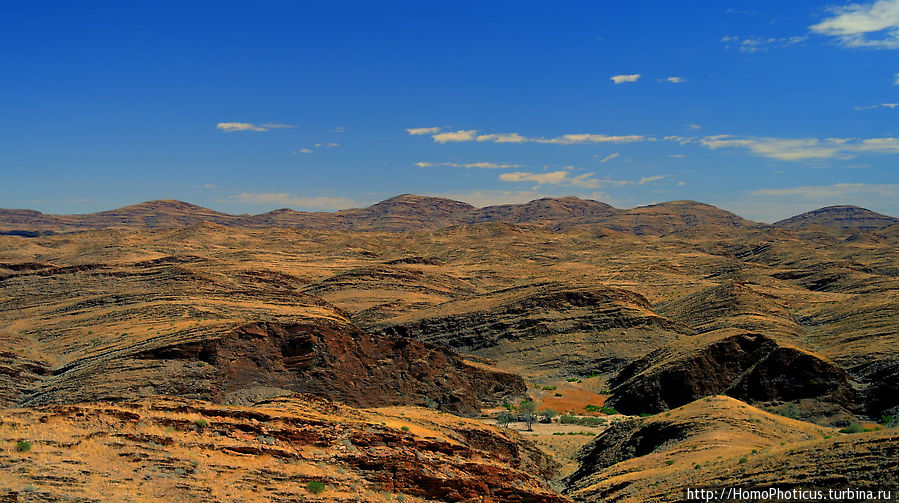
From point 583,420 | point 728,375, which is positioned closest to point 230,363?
point 583,420

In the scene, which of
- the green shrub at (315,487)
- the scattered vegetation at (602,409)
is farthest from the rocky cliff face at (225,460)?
the scattered vegetation at (602,409)

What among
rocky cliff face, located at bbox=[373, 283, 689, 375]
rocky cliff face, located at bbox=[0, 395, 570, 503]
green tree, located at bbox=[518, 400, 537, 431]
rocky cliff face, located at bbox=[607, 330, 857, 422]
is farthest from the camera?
rocky cliff face, located at bbox=[373, 283, 689, 375]

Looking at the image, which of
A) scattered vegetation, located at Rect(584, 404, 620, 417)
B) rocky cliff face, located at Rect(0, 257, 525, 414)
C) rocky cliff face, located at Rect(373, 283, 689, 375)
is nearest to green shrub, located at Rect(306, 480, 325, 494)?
rocky cliff face, located at Rect(0, 257, 525, 414)

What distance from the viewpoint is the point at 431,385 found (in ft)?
127

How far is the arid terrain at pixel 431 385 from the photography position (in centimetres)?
1473

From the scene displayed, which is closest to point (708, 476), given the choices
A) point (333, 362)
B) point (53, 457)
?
point (53, 457)

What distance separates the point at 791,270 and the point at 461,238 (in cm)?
6892

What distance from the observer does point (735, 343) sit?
4350 cm

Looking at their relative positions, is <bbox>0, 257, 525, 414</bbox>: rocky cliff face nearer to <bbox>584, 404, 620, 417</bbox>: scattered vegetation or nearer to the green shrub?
<bbox>584, 404, 620, 417</bbox>: scattered vegetation

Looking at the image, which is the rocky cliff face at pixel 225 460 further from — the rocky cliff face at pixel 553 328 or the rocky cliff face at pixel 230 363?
the rocky cliff face at pixel 553 328

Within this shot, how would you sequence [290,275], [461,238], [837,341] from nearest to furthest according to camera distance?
[837,341], [290,275], [461,238]

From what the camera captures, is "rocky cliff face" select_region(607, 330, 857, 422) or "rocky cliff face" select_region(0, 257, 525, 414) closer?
"rocky cliff face" select_region(0, 257, 525, 414)

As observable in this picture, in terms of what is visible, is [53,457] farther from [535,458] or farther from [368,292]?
[368,292]

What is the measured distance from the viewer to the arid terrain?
48.3ft
